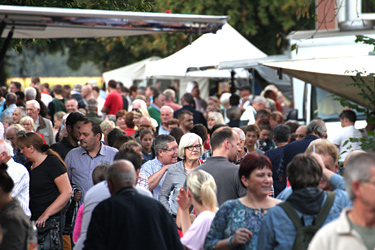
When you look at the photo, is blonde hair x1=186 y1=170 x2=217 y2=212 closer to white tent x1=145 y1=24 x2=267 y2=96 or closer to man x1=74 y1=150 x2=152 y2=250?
man x1=74 y1=150 x2=152 y2=250

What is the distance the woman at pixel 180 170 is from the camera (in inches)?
321

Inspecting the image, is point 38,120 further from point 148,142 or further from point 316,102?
point 316,102

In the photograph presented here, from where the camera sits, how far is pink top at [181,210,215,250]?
592 cm

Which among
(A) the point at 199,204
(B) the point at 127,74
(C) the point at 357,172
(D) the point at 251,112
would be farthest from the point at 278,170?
(B) the point at 127,74

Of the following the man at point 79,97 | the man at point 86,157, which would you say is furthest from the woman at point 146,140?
the man at point 79,97

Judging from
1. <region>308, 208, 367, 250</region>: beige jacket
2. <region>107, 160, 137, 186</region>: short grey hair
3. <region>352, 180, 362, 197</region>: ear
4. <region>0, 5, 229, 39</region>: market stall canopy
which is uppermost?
<region>0, 5, 229, 39</region>: market stall canopy

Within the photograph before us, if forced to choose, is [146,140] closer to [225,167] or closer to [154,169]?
[154,169]

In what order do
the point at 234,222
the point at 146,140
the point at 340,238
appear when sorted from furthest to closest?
the point at 146,140, the point at 234,222, the point at 340,238

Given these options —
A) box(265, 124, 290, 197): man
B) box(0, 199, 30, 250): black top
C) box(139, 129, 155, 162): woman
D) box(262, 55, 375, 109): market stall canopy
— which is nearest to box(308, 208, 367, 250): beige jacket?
box(0, 199, 30, 250): black top

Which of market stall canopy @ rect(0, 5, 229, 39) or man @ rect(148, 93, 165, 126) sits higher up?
market stall canopy @ rect(0, 5, 229, 39)

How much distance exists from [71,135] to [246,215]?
16.1ft

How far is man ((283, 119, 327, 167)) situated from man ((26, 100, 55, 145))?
5.06 meters

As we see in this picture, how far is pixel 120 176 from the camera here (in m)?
5.52

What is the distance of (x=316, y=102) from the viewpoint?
17406 mm
